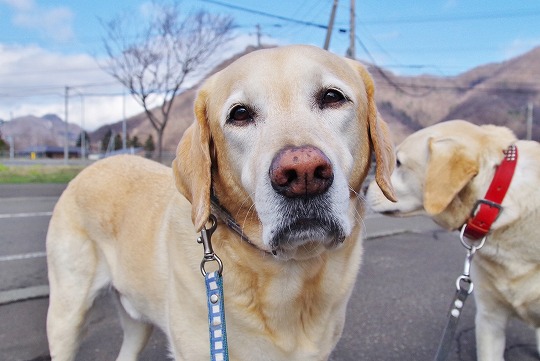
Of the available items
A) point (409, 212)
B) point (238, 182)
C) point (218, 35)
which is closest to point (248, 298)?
point (238, 182)

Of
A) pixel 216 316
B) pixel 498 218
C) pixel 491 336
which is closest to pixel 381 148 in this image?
pixel 216 316

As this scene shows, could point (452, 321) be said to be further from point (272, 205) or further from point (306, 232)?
point (272, 205)

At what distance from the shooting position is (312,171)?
52.1 inches

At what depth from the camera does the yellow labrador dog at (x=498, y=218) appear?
2.76 m

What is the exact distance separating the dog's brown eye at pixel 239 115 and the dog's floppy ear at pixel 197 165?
5.7 inches

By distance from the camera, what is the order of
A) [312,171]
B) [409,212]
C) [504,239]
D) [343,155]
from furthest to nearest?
1. [409,212]
2. [504,239]
3. [343,155]
4. [312,171]

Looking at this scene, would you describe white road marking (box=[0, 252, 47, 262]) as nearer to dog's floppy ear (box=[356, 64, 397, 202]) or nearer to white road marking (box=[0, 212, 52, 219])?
white road marking (box=[0, 212, 52, 219])

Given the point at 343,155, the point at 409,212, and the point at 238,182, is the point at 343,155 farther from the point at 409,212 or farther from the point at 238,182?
the point at 409,212

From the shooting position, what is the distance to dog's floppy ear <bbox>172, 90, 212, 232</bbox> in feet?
5.58

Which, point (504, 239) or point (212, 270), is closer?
point (212, 270)

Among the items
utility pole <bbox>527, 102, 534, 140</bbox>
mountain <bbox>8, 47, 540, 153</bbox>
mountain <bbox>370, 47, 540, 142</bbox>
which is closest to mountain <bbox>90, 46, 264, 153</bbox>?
mountain <bbox>8, 47, 540, 153</bbox>

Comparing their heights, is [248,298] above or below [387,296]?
above

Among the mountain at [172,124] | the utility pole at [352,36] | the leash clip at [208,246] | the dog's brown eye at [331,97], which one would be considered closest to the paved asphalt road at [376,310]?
the leash clip at [208,246]

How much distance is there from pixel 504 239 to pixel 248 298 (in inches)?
73.4
